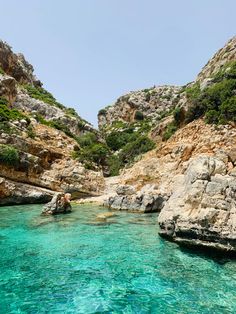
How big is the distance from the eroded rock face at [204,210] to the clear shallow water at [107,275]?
81 centimetres

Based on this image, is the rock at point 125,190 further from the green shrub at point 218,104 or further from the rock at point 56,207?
the green shrub at point 218,104

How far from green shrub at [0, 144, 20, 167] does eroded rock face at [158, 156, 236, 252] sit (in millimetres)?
24814

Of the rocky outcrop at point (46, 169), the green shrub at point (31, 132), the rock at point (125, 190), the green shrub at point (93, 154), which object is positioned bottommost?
the rock at point (125, 190)

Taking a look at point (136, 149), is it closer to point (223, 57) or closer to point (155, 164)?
point (155, 164)

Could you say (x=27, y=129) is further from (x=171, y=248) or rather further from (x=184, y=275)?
(x=184, y=275)

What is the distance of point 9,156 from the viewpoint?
35.4 meters

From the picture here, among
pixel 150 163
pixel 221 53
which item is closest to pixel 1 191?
pixel 150 163

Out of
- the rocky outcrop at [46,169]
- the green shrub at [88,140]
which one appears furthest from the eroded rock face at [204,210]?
the green shrub at [88,140]

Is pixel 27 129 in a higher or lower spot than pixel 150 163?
higher

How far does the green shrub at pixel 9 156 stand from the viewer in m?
35.2

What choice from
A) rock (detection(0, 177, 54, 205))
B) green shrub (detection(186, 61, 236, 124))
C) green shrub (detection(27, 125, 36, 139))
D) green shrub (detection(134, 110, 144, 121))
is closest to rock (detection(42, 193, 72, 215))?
rock (detection(0, 177, 54, 205))

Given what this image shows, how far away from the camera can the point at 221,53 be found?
6819 centimetres

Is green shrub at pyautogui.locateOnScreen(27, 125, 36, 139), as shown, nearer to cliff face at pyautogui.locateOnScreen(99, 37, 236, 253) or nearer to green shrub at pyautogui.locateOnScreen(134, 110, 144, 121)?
cliff face at pyautogui.locateOnScreen(99, 37, 236, 253)

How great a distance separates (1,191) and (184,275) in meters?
27.2
